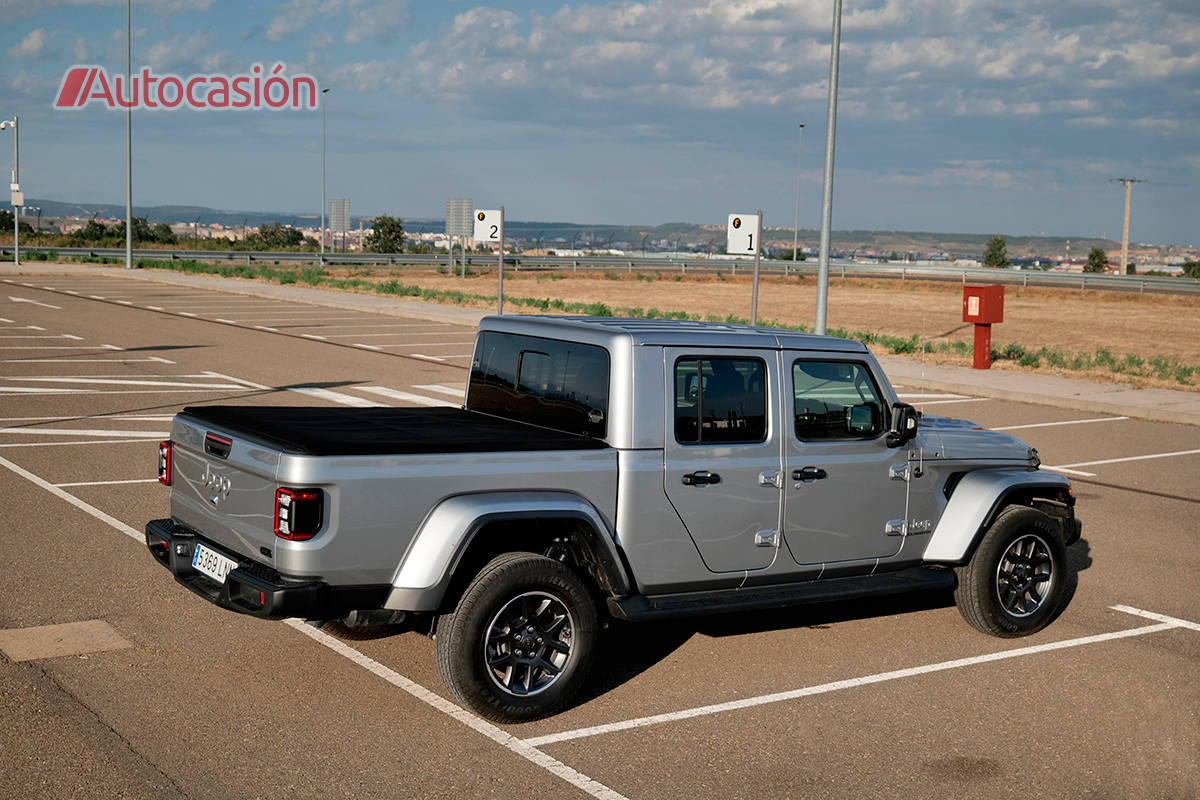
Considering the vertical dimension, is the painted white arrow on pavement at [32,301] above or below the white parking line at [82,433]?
above

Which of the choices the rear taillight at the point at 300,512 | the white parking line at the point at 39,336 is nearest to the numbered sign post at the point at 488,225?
the white parking line at the point at 39,336

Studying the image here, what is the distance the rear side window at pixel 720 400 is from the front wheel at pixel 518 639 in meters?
0.99

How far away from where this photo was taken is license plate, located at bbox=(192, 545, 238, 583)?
5.43 m

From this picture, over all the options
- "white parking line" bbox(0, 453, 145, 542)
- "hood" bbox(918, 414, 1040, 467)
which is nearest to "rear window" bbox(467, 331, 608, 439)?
"hood" bbox(918, 414, 1040, 467)

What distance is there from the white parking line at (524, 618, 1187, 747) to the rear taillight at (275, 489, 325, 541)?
52.8 inches

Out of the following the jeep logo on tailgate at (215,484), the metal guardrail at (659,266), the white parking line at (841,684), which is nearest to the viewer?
the white parking line at (841,684)

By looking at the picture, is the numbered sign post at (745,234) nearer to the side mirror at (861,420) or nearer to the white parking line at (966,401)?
the white parking line at (966,401)

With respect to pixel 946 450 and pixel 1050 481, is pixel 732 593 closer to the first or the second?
pixel 946 450

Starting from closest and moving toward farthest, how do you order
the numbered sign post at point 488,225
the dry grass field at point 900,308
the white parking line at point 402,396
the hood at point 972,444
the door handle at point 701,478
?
the door handle at point 701,478 → the hood at point 972,444 → the white parking line at point 402,396 → the numbered sign post at point 488,225 → the dry grass field at point 900,308

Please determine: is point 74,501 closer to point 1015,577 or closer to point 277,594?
point 277,594

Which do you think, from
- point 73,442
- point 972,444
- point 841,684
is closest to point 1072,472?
point 972,444

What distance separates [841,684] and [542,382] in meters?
2.15

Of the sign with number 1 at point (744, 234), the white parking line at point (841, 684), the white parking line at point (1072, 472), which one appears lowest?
the white parking line at point (841, 684)

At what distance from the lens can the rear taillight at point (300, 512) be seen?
4941 millimetres
